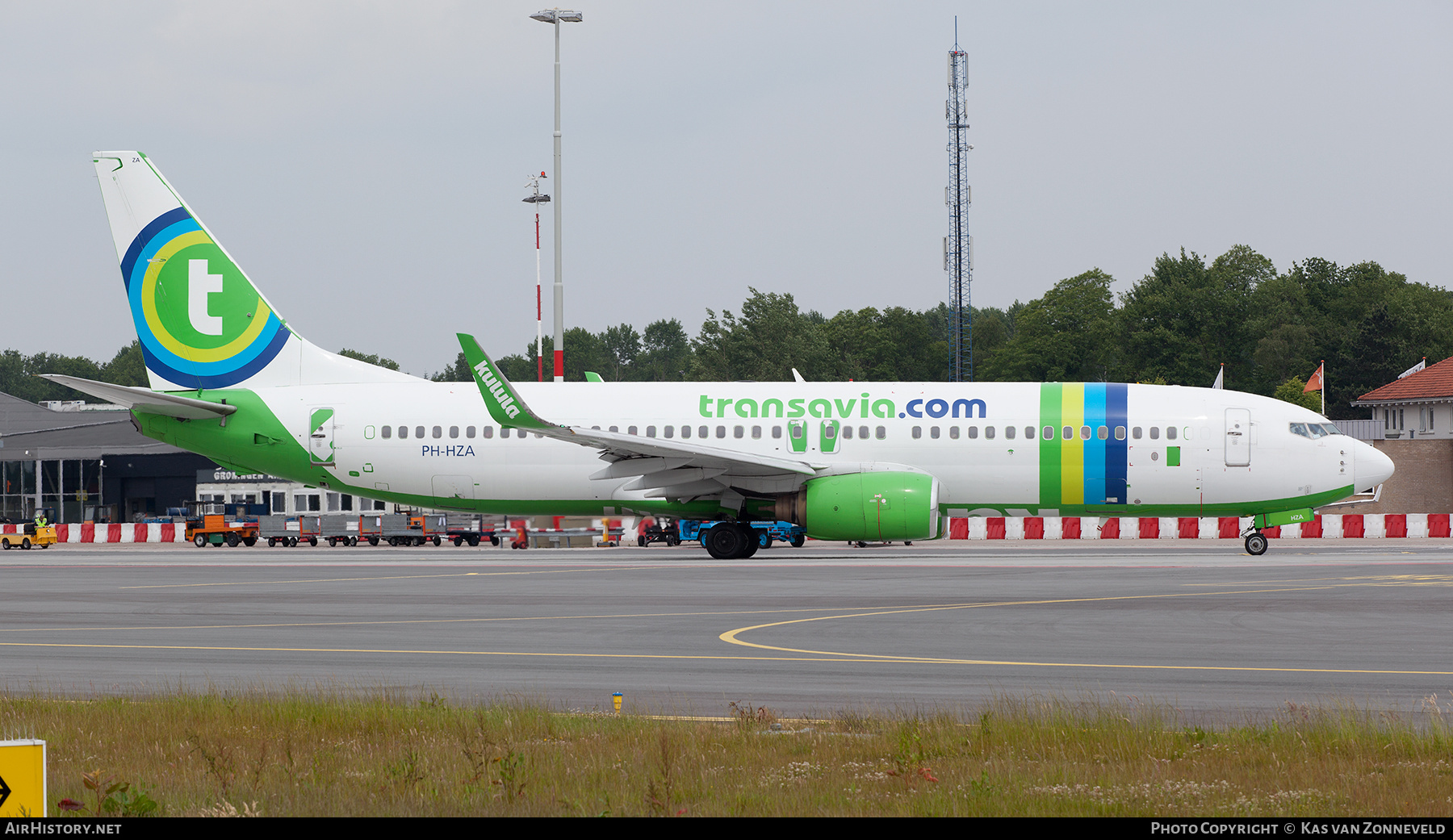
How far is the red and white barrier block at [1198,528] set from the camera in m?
42.4

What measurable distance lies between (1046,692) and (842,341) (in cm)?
12502

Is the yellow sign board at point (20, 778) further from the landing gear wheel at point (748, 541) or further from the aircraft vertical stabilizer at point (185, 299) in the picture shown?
the aircraft vertical stabilizer at point (185, 299)

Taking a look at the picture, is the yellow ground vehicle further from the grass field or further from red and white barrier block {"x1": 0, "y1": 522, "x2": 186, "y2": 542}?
the grass field

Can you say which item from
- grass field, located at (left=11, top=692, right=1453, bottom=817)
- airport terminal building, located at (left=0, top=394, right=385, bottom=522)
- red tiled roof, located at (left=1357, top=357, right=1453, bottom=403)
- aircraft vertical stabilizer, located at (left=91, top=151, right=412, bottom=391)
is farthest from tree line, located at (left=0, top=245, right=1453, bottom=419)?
grass field, located at (left=11, top=692, right=1453, bottom=817)

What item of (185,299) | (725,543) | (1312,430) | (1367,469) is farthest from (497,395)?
(1367,469)

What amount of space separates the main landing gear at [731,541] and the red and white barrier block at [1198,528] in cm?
1135

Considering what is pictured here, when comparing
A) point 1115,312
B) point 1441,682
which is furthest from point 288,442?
point 1115,312

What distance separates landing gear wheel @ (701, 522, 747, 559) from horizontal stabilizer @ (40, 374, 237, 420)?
1259cm

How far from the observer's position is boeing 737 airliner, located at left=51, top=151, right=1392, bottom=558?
107 feet

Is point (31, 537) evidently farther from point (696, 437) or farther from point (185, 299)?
point (696, 437)

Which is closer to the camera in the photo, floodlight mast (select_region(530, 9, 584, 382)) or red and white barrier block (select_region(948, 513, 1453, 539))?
red and white barrier block (select_region(948, 513, 1453, 539))

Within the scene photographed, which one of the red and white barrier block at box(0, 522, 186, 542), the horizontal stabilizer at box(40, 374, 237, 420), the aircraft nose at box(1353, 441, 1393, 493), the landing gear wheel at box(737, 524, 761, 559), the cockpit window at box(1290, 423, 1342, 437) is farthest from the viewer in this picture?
the red and white barrier block at box(0, 522, 186, 542)

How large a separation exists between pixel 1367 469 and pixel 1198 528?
10.4 metres

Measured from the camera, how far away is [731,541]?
110 ft
